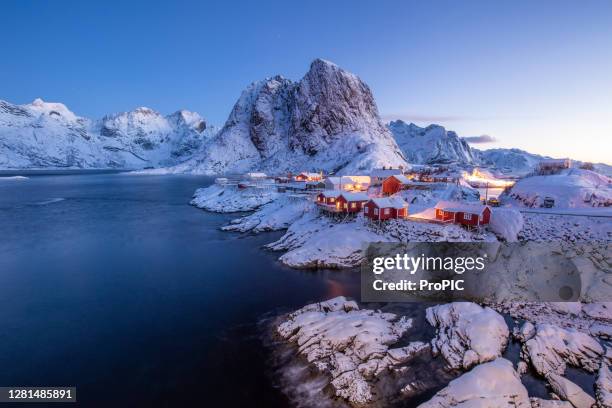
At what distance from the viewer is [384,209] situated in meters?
39.5

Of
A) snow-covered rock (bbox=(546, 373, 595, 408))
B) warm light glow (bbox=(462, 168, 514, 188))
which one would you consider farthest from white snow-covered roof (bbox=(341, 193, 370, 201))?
warm light glow (bbox=(462, 168, 514, 188))

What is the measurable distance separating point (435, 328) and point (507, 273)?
12.0 metres

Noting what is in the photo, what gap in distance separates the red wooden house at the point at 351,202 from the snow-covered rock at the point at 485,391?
29.9 m

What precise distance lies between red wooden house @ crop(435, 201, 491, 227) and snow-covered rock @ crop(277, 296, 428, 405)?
813 inches

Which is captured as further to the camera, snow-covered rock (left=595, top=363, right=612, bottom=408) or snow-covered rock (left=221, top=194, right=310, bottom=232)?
snow-covered rock (left=221, top=194, right=310, bottom=232)

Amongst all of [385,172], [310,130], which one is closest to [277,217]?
[385,172]

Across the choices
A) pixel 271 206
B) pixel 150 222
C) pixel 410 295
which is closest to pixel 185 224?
pixel 150 222

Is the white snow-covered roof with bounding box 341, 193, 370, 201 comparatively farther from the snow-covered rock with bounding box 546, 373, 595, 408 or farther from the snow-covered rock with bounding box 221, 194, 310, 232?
the snow-covered rock with bounding box 546, 373, 595, 408

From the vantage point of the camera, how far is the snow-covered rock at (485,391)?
13633 millimetres

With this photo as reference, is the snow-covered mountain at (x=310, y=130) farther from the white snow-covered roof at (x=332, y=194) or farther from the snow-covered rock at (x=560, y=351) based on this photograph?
the snow-covered rock at (x=560, y=351)

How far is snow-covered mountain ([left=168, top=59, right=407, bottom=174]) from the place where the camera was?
142 m

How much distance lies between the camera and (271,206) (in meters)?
58.7

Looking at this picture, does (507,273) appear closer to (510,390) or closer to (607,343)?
(607,343)

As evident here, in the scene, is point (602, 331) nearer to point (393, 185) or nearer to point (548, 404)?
point (548, 404)
